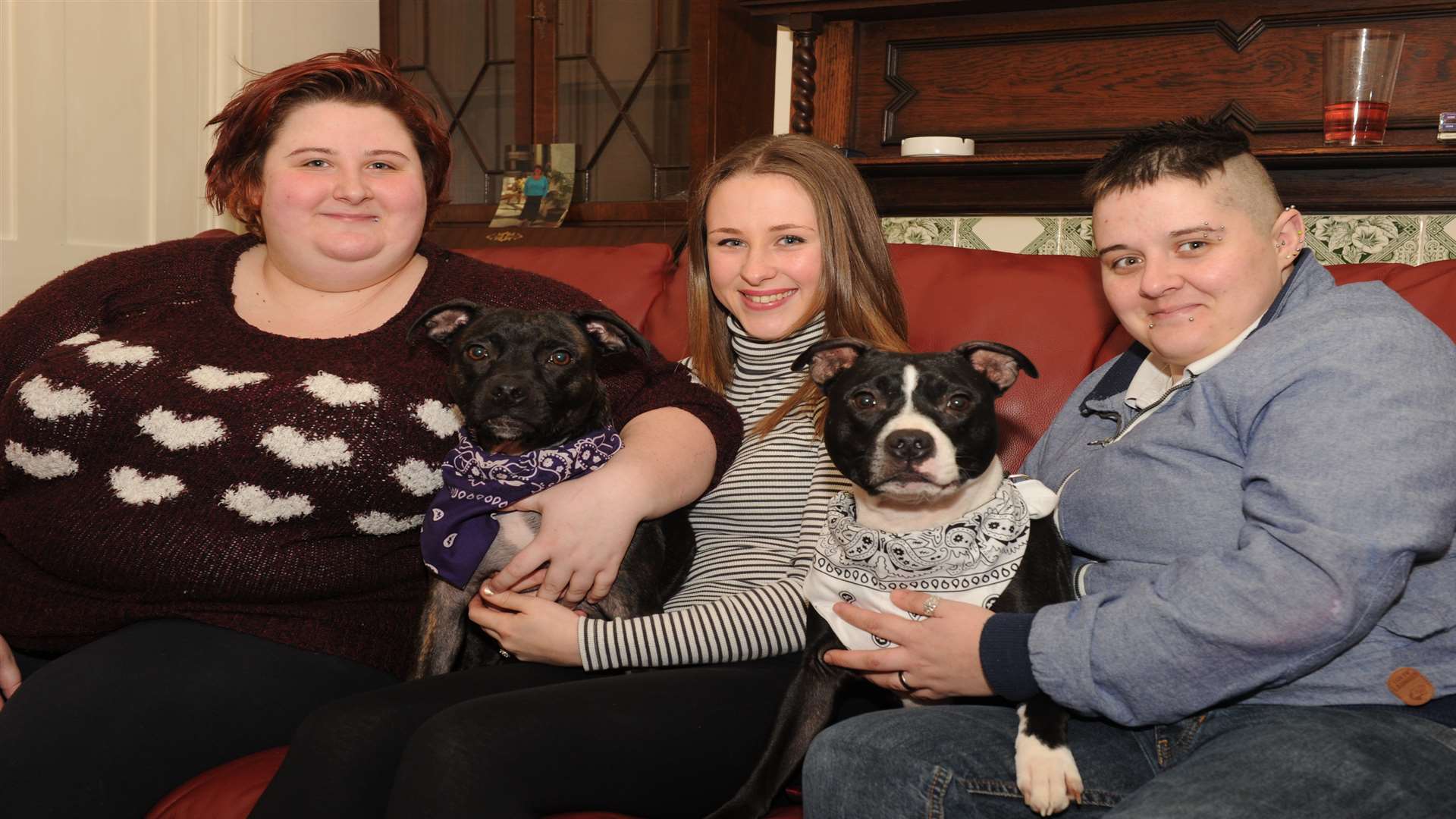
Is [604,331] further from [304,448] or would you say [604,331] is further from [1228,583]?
[1228,583]

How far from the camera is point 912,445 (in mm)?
1826

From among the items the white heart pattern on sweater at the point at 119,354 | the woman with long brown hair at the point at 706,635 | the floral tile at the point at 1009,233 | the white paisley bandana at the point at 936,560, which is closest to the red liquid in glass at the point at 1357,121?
the floral tile at the point at 1009,233

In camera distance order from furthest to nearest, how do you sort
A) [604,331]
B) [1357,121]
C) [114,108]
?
[114,108] → [1357,121] → [604,331]

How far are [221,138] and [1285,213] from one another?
2.03 m

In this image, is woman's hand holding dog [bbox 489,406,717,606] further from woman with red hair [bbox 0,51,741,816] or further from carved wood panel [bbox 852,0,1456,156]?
carved wood panel [bbox 852,0,1456,156]

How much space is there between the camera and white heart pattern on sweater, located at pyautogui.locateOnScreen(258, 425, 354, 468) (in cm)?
217

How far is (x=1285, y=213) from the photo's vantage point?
194 cm

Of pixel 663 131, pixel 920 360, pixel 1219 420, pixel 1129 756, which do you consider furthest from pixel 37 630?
pixel 663 131

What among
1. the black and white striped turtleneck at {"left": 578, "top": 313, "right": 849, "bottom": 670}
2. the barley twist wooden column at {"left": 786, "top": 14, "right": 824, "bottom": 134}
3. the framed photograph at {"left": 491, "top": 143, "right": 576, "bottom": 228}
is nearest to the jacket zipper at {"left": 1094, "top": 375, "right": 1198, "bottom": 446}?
the black and white striped turtleneck at {"left": 578, "top": 313, "right": 849, "bottom": 670}

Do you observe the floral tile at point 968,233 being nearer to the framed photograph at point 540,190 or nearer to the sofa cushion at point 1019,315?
the sofa cushion at point 1019,315

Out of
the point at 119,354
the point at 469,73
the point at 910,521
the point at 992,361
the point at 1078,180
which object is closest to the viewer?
the point at 910,521

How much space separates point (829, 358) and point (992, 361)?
0.28 metres

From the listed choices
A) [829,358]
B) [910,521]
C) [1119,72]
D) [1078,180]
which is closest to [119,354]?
[829,358]

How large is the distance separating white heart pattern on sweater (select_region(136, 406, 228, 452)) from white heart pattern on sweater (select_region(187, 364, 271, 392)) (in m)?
0.07
